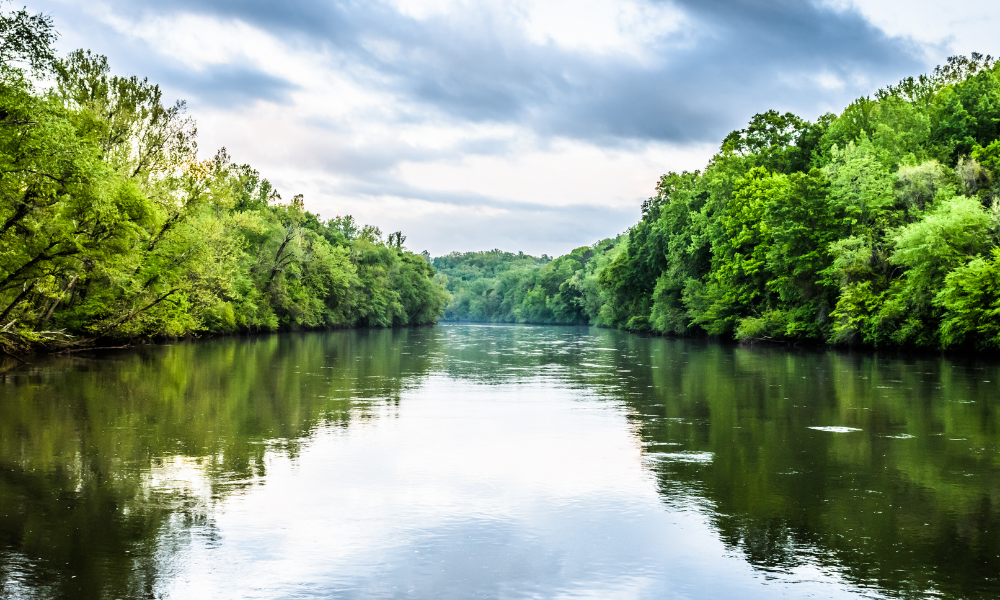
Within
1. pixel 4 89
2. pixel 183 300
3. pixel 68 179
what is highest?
pixel 4 89

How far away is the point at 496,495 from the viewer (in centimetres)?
1099

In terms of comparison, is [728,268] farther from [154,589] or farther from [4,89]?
[154,589]

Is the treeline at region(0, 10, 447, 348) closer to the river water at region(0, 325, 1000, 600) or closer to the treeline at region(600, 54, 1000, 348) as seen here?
the river water at region(0, 325, 1000, 600)

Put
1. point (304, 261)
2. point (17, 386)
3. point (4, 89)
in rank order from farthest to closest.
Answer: point (304, 261), point (17, 386), point (4, 89)

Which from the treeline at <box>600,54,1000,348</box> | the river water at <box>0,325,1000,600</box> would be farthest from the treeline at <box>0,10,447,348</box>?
the treeline at <box>600,54,1000,348</box>

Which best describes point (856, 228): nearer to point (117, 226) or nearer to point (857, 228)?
point (857, 228)

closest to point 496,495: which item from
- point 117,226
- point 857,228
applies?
point 117,226

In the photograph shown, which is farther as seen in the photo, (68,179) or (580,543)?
(68,179)

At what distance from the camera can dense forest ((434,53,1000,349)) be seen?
38812 millimetres

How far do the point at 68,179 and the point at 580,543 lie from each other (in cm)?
2324

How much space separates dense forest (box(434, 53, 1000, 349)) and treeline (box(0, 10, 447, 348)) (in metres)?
35.4

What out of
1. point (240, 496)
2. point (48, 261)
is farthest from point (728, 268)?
point (240, 496)

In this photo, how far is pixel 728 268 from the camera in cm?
6322

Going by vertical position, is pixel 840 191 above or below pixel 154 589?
above
